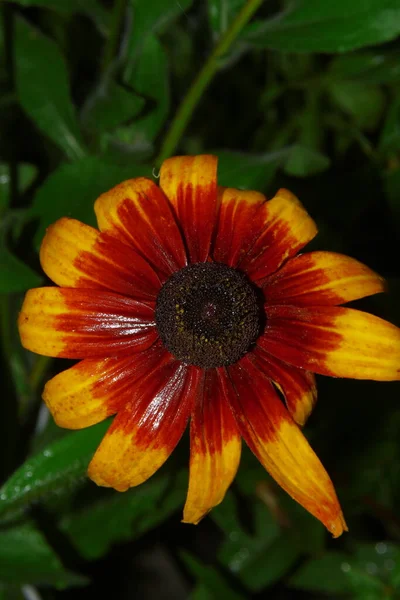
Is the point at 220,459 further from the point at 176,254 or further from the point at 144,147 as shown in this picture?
the point at 144,147

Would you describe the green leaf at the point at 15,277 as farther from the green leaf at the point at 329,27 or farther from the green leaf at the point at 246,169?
the green leaf at the point at 329,27

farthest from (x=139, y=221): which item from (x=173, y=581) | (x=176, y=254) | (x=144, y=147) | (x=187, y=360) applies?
(x=173, y=581)

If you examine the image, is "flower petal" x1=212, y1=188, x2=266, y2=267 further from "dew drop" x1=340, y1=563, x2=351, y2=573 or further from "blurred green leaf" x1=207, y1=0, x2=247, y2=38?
"dew drop" x1=340, y1=563, x2=351, y2=573

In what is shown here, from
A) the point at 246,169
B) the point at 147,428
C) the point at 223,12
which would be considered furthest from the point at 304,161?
the point at 147,428

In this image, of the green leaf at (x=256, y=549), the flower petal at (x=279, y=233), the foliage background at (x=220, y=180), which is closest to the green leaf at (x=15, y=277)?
the foliage background at (x=220, y=180)

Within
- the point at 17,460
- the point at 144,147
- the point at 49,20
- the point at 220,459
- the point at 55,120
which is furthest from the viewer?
the point at 49,20

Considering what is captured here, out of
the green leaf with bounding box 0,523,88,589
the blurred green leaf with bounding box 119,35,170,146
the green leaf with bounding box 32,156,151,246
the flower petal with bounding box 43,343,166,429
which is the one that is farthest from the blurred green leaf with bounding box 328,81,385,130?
the green leaf with bounding box 0,523,88,589
